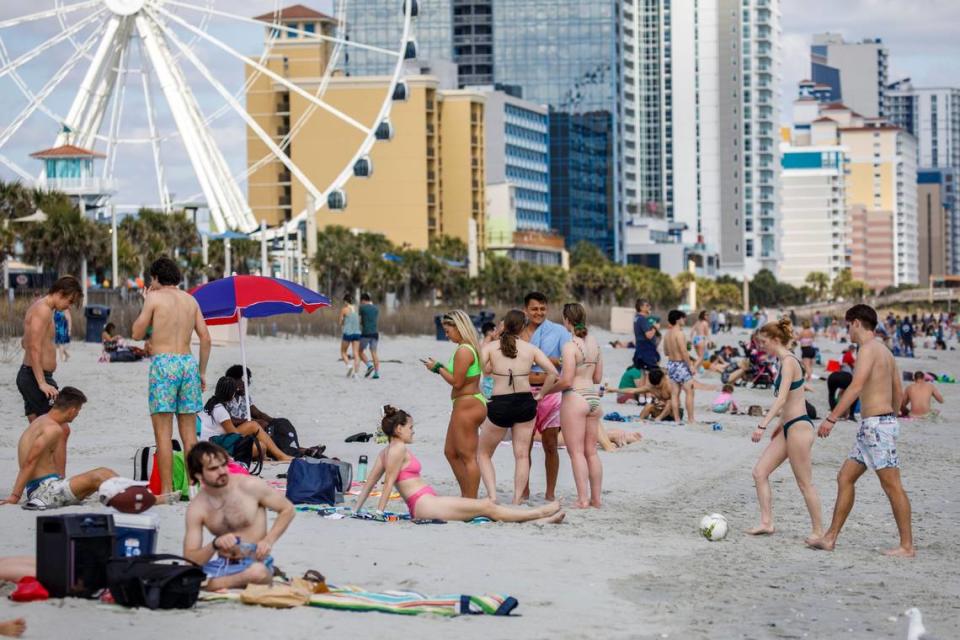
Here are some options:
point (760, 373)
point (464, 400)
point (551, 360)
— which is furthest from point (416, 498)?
point (760, 373)

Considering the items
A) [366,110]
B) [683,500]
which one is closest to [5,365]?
[683,500]

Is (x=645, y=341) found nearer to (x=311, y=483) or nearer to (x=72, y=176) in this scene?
(x=311, y=483)

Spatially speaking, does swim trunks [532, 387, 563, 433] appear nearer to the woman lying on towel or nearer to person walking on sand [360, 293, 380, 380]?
the woman lying on towel

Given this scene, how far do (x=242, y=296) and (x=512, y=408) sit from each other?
13.4ft

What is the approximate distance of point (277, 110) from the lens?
368 ft

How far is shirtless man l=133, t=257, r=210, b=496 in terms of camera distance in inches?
438

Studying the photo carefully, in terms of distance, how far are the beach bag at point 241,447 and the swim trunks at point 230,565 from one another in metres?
4.86

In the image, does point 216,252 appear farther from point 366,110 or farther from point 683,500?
point 683,500

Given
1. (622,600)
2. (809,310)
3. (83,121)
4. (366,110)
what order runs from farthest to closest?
(809,310), (366,110), (83,121), (622,600)

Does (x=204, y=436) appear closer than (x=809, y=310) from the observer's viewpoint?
Yes

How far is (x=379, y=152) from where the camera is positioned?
4375 inches

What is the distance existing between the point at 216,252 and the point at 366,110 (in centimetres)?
4161

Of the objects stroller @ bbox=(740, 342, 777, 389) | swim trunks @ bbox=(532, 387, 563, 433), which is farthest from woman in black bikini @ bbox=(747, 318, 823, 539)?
stroller @ bbox=(740, 342, 777, 389)

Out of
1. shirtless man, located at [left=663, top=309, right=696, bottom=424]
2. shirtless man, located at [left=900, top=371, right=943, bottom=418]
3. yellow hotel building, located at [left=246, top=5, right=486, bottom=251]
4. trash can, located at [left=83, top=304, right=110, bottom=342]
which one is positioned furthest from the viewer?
yellow hotel building, located at [left=246, top=5, right=486, bottom=251]
